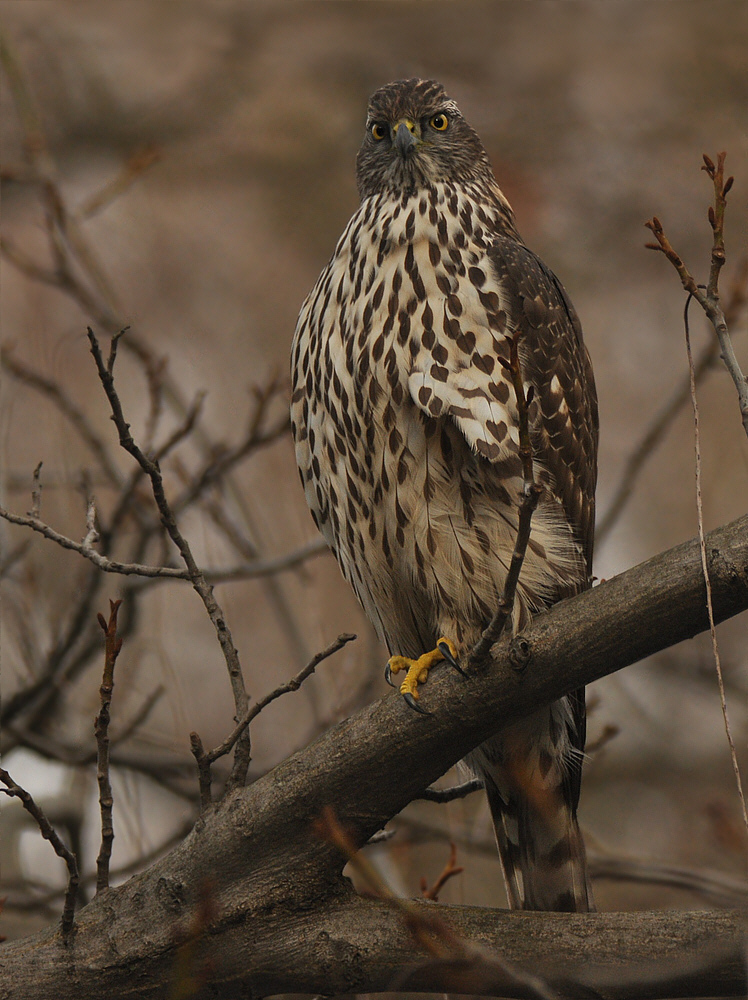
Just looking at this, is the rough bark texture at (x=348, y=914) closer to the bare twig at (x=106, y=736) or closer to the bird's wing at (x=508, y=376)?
the bare twig at (x=106, y=736)

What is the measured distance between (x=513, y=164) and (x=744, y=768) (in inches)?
172

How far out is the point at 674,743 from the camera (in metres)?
6.64

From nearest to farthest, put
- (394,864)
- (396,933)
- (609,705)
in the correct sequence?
(396,933)
(394,864)
(609,705)

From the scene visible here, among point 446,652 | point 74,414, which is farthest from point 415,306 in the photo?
point 74,414

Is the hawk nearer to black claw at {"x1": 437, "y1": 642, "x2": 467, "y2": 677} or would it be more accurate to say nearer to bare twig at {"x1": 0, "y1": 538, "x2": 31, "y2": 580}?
black claw at {"x1": 437, "y1": 642, "x2": 467, "y2": 677}

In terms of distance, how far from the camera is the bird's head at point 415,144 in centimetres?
358

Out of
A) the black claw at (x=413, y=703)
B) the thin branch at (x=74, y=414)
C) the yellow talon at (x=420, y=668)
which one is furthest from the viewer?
the thin branch at (x=74, y=414)

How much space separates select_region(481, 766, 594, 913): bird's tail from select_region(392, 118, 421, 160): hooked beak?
1994mm

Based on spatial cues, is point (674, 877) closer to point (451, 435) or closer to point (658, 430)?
point (658, 430)

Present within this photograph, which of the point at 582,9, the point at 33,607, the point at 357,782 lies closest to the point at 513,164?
the point at 582,9

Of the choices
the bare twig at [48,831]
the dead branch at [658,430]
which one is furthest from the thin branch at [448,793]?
the dead branch at [658,430]

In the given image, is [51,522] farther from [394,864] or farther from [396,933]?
[396,933]

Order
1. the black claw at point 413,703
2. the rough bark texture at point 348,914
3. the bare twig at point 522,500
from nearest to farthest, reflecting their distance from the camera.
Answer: the bare twig at point 522,500
the rough bark texture at point 348,914
the black claw at point 413,703

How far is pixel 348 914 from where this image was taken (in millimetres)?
2605
